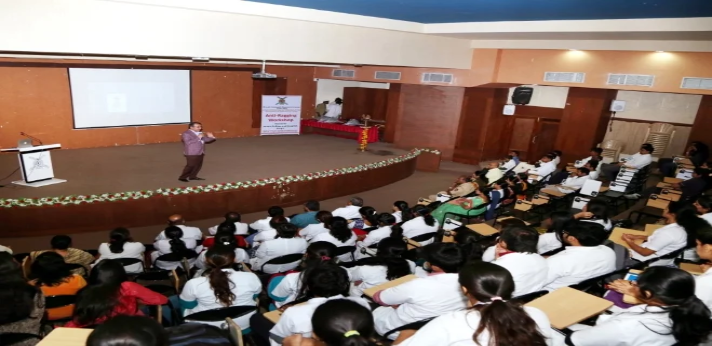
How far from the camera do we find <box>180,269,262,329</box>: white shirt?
8.45 ft

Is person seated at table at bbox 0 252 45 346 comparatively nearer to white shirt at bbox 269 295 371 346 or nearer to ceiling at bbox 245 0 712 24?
white shirt at bbox 269 295 371 346

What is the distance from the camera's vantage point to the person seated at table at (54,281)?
265 cm

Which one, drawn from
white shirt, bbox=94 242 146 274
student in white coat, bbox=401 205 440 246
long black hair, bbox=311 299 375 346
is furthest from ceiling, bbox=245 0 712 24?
long black hair, bbox=311 299 375 346

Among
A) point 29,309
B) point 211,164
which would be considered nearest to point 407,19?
point 211,164

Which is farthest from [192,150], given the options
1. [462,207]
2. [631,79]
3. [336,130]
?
[631,79]

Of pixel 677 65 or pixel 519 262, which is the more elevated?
pixel 677 65

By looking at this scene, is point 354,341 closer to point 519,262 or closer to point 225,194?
point 519,262

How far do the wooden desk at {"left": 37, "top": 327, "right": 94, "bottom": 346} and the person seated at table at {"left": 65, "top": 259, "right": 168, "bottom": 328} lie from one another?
0.24 meters

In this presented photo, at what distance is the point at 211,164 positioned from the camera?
26.2 feet

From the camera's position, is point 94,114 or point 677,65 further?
point 94,114

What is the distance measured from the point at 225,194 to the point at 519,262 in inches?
189

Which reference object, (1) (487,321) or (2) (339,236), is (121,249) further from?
(1) (487,321)

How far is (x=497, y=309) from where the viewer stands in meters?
1.62

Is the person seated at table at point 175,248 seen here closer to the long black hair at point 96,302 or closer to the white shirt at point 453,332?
the long black hair at point 96,302
